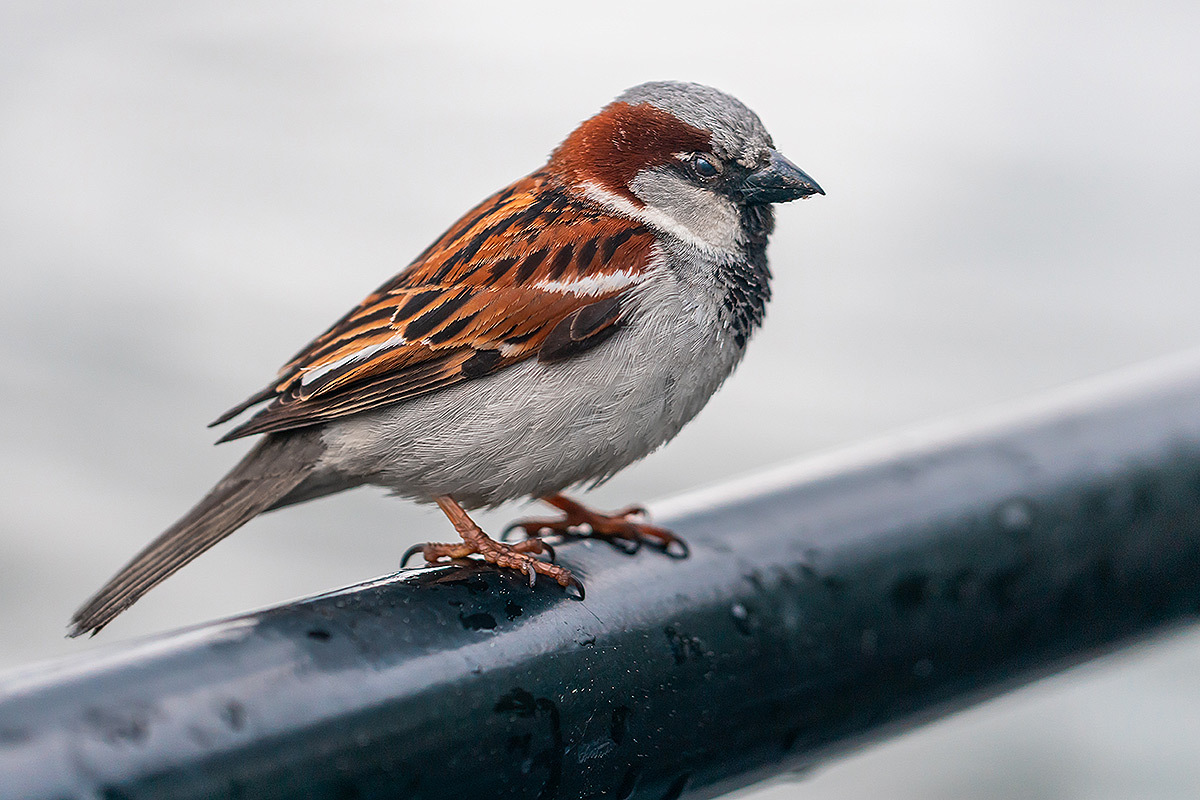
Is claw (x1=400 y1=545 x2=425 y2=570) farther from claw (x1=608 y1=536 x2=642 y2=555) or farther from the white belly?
claw (x1=608 y1=536 x2=642 y2=555)

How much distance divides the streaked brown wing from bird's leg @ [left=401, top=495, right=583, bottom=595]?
271 millimetres

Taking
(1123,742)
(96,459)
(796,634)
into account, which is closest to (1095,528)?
(796,634)

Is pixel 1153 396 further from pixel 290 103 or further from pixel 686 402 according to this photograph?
pixel 290 103

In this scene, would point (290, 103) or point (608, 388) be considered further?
point (290, 103)

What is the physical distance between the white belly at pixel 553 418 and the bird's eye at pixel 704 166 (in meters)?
0.31

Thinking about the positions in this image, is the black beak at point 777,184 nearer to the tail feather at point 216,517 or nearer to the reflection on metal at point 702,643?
the reflection on metal at point 702,643

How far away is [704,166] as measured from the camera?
300cm

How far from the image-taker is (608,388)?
2721 mm

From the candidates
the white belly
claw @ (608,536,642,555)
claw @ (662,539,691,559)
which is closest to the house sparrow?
the white belly

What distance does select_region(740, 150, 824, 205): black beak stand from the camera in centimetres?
292

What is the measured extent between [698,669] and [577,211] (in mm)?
1360

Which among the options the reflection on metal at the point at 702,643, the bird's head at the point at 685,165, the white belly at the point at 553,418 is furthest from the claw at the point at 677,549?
the bird's head at the point at 685,165

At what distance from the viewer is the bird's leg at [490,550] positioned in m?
2.03

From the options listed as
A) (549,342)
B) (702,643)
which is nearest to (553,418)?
(549,342)
